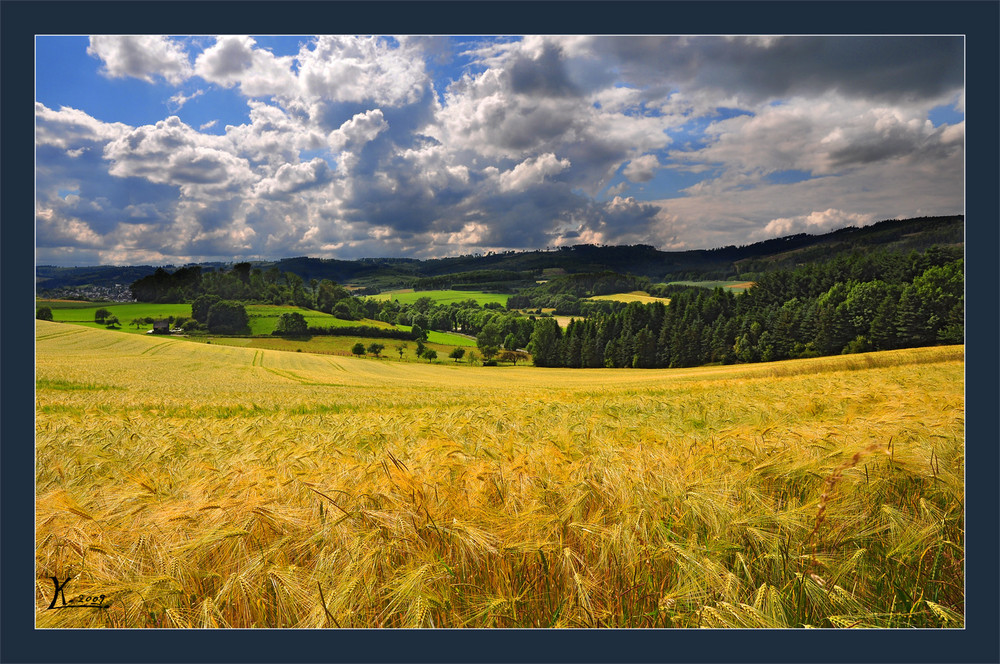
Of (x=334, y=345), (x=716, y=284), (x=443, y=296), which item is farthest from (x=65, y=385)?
(x=716, y=284)

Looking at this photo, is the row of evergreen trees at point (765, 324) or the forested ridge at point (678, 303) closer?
the forested ridge at point (678, 303)

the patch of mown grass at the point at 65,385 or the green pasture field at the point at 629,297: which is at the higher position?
the green pasture field at the point at 629,297

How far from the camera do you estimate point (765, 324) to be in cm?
2486

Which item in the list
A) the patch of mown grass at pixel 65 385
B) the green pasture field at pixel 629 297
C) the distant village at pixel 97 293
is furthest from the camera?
the green pasture field at pixel 629 297

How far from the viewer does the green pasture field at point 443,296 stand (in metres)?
11.4

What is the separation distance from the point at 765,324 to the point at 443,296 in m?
21.6

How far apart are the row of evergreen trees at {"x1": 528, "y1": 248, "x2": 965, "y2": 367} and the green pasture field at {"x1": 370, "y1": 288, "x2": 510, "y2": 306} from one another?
379 centimetres

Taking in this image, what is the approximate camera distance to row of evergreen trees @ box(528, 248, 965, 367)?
45.6ft

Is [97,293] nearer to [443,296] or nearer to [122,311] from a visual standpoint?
[122,311]

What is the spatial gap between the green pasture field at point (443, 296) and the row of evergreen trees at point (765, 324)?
12.4 ft

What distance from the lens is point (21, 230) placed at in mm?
2660

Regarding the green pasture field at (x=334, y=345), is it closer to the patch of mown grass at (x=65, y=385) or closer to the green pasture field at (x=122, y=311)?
the green pasture field at (x=122, y=311)
